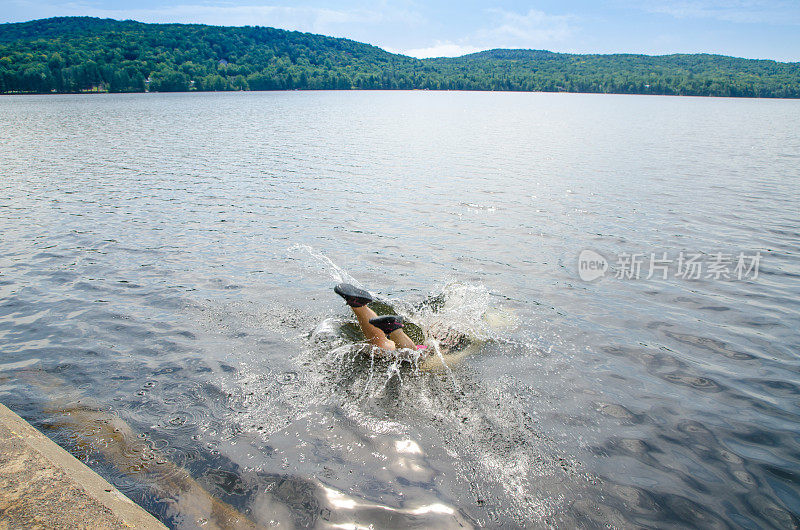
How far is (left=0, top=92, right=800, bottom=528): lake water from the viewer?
19.7ft

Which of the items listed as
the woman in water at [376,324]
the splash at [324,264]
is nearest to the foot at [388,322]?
the woman in water at [376,324]

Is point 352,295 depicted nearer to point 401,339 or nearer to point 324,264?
point 401,339

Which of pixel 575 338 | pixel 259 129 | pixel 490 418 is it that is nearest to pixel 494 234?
pixel 575 338

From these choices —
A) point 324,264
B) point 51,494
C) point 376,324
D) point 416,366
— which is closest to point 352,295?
point 376,324

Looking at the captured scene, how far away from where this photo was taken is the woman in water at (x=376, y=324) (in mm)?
8575

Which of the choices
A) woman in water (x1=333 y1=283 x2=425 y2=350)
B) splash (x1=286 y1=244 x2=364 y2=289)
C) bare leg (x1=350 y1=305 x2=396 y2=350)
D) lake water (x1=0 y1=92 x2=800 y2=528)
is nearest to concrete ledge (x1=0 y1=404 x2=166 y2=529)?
lake water (x1=0 y1=92 x2=800 y2=528)

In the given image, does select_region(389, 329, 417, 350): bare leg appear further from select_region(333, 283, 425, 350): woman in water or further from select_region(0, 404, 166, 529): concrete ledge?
select_region(0, 404, 166, 529): concrete ledge

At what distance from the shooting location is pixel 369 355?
29.7ft

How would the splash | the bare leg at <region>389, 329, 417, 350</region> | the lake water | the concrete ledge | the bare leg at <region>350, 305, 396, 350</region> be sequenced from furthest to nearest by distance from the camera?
the splash, the bare leg at <region>350, 305, 396, 350</region>, the bare leg at <region>389, 329, 417, 350</region>, the lake water, the concrete ledge

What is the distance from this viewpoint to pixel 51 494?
14.6ft

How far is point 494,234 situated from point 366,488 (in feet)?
42.0

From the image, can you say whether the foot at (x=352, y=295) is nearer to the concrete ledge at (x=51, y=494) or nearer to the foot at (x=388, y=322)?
the foot at (x=388, y=322)

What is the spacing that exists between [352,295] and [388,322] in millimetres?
823

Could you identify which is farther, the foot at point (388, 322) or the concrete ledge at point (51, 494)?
the foot at point (388, 322)
